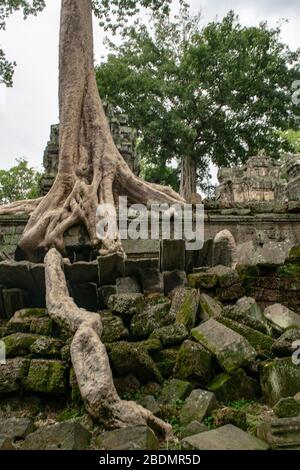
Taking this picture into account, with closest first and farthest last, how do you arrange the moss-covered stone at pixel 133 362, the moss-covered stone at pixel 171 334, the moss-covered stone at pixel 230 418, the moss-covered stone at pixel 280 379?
the moss-covered stone at pixel 230 418 < the moss-covered stone at pixel 280 379 < the moss-covered stone at pixel 133 362 < the moss-covered stone at pixel 171 334

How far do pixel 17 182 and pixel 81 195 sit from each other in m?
16.4

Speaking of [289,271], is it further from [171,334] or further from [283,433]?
[283,433]

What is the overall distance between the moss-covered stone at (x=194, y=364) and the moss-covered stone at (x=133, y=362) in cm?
17

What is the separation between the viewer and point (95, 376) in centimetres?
267

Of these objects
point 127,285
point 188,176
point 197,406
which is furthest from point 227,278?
point 188,176

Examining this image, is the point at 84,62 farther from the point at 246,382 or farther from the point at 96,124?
the point at 246,382

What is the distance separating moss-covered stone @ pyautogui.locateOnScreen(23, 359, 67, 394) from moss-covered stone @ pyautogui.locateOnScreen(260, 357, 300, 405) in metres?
1.27

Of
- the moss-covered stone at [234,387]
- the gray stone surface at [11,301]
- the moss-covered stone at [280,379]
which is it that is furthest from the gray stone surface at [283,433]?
the gray stone surface at [11,301]

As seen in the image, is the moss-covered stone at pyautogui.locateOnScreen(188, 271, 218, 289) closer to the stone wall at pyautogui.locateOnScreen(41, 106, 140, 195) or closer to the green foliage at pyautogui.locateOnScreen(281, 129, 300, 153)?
the stone wall at pyautogui.locateOnScreen(41, 106, 140, 195)

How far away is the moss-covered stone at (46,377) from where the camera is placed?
2.88 meters

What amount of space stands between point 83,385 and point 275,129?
18.0m

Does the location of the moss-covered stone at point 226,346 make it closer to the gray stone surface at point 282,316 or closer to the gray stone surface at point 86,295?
the gray stone surface at point 282,316

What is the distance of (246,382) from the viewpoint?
288 cm

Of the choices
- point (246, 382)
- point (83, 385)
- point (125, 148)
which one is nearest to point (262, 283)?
point (246, 382)
